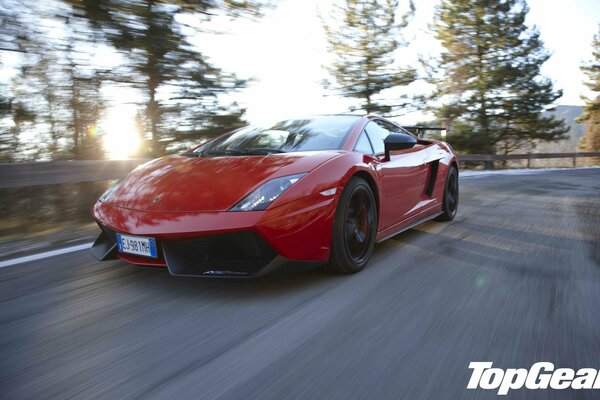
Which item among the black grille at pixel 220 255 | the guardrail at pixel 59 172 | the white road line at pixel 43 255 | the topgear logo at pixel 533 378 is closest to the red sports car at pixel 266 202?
the black grille at pixel 220 255

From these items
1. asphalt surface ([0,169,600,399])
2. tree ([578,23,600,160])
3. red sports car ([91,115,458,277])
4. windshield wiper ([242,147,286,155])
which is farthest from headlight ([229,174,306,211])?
tree ([578,23,600,160])

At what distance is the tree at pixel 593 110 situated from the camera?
1809 inches

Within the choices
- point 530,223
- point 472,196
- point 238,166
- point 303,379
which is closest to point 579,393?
point 303,379

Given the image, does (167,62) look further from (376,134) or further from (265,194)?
(265,194)

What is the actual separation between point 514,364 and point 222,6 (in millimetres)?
7646

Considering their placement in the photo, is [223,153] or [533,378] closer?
[533,378]

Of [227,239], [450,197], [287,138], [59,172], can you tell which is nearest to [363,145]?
[287,138]

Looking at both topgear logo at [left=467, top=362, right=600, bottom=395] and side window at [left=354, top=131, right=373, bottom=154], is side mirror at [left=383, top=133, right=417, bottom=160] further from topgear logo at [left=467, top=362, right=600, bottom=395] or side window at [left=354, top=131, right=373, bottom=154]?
topgear logo at [left=467, top=362, right=600, bottom=395]

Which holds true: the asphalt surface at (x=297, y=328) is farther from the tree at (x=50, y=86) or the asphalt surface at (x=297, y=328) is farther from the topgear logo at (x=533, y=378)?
the tree at (x=50, y=86)

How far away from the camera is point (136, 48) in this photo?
7.33m

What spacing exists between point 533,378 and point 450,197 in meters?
3.70

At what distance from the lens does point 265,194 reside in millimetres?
2701

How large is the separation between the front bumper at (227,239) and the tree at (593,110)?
167ft

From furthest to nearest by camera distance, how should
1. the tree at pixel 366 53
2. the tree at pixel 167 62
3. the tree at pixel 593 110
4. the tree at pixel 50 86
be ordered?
the tree at pixel 593 110 → the tree at pixel 366 53 → the tree at pixel 167 62 → the tree at pixel 50 86
